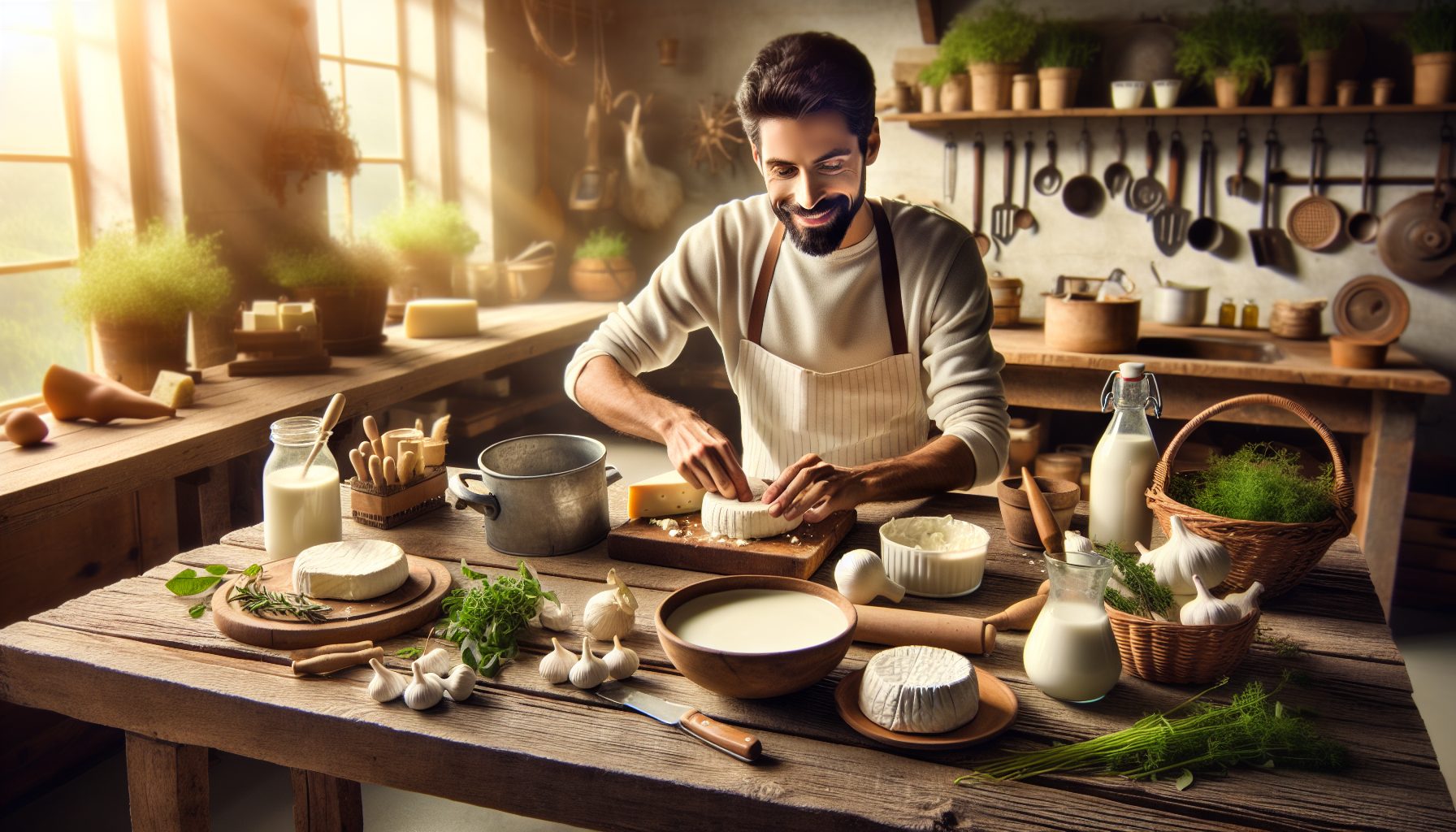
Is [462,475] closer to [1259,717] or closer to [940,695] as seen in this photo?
[940,695]

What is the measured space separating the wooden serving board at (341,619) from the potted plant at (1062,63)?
157 inches

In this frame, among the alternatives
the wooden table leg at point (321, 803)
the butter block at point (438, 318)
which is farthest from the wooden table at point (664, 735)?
the butter block at point (438, 318)

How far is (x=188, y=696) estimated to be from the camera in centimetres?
134

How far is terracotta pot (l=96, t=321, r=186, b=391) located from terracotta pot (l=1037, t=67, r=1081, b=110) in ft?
11.9

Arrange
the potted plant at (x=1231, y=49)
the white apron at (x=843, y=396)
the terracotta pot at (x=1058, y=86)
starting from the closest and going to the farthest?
the white apron at (x=843, y=396), the potted plant at (x=1231, y=49), the terracotta pot at (x=1058, y=86)

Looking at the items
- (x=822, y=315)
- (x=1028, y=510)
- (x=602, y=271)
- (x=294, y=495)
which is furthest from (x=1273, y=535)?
(x=602, y=271)

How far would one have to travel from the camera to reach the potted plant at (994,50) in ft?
15.5

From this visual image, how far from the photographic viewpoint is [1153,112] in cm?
459

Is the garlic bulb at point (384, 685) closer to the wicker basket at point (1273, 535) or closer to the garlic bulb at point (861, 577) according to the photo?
the garlic bulb at point (861, 577)

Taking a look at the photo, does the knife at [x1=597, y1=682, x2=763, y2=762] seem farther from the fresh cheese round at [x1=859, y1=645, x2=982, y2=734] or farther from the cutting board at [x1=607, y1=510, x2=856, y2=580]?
the cutting board at [x1=607, y1=510, x2=856, y2=580]

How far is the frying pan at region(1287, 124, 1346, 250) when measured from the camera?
15.2 ft

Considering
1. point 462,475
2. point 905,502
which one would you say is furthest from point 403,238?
point 905,502

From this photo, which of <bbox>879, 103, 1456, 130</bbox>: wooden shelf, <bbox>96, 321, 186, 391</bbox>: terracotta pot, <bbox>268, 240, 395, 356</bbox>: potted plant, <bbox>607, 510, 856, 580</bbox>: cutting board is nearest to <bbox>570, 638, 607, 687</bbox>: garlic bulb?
<bbox>607, 510, 856, 580</bbox>: cutting board

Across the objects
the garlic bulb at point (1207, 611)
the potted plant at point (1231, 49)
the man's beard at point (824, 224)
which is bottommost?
the garlic bulb at point (1207, 611)
